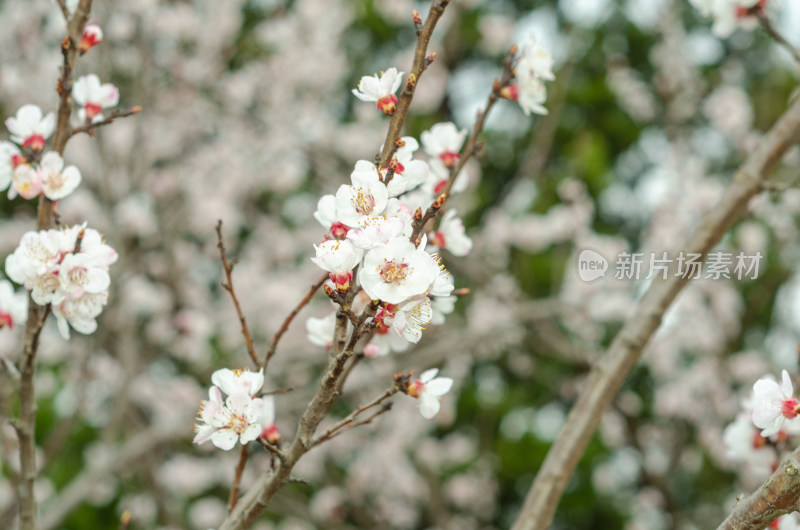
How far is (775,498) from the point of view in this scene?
Answer: 2.56 ft

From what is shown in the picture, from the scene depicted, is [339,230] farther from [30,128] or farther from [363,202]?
[30,128]

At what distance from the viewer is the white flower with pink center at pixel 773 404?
963mm

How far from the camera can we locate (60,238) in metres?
1.06

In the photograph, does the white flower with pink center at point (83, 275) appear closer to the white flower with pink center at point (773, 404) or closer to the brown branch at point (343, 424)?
the brown branch at point (343, 424)

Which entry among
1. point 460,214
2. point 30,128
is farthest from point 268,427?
point 460,214

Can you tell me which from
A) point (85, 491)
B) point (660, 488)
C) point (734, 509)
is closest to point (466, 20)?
point (660, 488)

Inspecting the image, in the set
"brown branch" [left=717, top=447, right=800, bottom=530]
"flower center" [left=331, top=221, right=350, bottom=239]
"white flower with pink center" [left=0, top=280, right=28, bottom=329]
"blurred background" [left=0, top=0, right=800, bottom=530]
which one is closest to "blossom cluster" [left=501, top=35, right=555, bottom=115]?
"flower center" [left=331, top=221, right=350, bottom=239]

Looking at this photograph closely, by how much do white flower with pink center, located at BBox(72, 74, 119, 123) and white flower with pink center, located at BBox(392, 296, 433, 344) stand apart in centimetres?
78

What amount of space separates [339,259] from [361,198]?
94 millimetres

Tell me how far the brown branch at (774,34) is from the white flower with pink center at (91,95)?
1.39 meters

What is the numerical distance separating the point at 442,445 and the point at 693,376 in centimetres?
194

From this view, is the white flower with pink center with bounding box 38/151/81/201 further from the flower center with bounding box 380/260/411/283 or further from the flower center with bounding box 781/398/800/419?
the flower center with bounding box 781/398/800/419

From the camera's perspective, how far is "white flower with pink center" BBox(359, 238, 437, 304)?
780mm

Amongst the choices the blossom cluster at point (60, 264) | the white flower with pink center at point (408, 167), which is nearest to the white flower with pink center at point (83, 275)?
the blossom cluster at point (60, 264)
